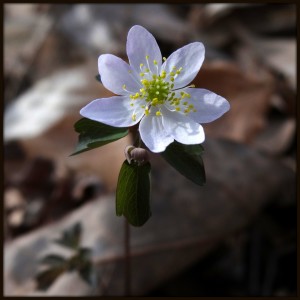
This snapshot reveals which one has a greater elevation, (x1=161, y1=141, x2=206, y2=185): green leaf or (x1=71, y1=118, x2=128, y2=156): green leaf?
(x1=71, y1=118, x2=128, y2=156): green leaf

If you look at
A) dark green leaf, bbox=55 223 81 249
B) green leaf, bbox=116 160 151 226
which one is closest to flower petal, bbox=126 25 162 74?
green leaf, bbox=116 160 151 226

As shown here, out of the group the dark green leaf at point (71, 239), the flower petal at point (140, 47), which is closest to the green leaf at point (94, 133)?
the flower petal at point (140, 47)

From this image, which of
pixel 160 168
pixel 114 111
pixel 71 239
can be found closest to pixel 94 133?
pixel 114 111

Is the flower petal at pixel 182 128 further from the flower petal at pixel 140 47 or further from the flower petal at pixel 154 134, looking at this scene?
the flower petal at pixel 140 47

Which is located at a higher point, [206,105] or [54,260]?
[206,105]

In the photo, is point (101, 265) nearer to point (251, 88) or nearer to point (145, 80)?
point (145, 80)

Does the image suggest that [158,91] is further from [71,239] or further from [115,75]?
[71,239]

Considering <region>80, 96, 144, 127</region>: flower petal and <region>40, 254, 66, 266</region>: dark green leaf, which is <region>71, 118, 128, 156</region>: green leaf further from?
<region>40, 254, 66, 266</region>: dark green leaf
